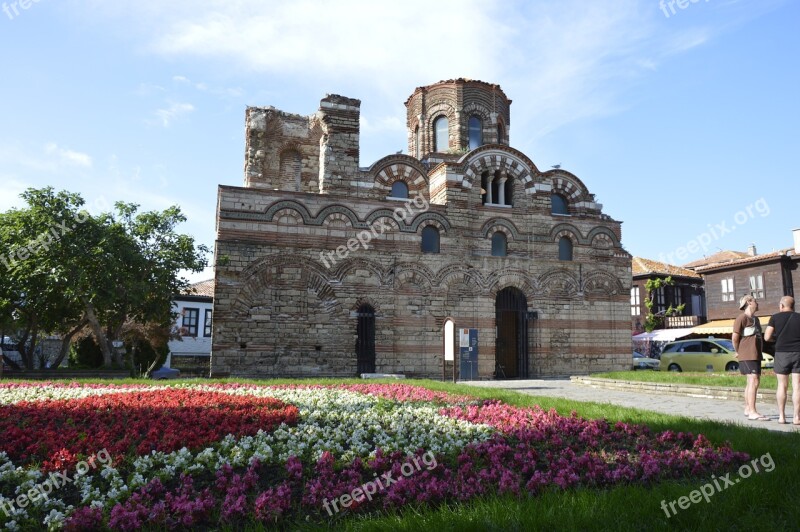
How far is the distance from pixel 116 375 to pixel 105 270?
2980 millimetres

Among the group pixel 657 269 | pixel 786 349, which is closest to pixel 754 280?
pixel 657 269

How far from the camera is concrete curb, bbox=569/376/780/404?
431 inches

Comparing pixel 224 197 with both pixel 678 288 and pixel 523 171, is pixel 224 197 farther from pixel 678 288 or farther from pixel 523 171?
pixel 678 288

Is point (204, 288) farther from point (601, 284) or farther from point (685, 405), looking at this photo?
point (685, 405)

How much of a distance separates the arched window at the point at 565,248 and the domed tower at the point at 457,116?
615 cm

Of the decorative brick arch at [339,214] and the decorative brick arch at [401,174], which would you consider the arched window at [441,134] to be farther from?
the decorative brick arch at [339,214]

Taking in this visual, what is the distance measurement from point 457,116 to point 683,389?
16.0 metres

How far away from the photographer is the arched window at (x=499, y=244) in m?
20.3

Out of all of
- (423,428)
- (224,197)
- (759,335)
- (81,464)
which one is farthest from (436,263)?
(81,464)

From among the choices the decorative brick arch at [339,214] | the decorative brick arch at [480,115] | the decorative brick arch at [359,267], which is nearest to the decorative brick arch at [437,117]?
the decorative brick arch at [480,115]

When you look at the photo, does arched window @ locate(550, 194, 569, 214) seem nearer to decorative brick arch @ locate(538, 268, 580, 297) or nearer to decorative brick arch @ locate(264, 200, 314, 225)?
decorative brick arch @ locate(538, 268, 580, 297)

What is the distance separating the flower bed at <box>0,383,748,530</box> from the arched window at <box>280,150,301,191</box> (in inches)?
618

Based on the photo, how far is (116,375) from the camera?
52.1 feet

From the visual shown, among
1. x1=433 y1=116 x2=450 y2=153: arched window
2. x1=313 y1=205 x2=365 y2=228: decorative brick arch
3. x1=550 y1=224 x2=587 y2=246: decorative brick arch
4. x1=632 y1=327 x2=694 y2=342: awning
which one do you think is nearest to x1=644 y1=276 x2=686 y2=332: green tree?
x1=632 y1=327 x2=694 y2=342: awning
